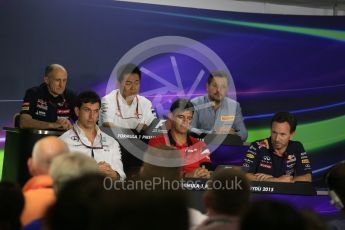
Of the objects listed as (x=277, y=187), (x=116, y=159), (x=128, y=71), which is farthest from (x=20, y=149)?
(x=277, y=187)

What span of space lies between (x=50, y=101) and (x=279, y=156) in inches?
91.0

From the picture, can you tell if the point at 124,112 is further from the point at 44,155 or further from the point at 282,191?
the point at 44,155

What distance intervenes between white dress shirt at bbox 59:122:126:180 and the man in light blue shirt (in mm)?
1119

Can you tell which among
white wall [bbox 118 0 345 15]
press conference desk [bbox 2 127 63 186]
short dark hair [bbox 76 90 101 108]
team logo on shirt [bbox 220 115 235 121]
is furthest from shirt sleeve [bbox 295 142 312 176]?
white wall [bbox 118 0 345 15]

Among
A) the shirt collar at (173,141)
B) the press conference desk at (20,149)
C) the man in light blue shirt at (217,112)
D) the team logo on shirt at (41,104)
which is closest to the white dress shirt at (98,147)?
the press conference desk at (20,149)

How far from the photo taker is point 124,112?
5.91m

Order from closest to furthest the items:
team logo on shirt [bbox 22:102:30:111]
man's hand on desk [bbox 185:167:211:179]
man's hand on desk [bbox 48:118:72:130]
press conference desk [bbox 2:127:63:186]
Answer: man's hand on desk [bbox 185:167:211:179]
press conference desk [bbox 2:127:63:186]
man's hand on desk [bbox 48:118:72:130]
team logo on shirt [bbox 22:102:30:111]

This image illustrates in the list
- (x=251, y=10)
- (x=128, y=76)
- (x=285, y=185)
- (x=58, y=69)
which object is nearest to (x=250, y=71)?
(x=251, y=10)

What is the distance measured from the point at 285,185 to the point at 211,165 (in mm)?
1154

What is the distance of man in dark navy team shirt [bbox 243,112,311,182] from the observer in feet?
16.0

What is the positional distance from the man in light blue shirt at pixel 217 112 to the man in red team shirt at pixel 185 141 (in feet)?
2.52

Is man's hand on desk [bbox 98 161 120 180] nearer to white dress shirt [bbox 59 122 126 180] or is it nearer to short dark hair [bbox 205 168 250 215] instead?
white dress shirt [bbox 59 122 126 180]

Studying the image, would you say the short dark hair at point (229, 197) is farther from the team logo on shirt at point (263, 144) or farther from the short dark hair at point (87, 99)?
the short dark hair at point (87, 99)

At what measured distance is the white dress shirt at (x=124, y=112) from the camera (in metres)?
5.80
